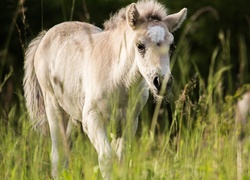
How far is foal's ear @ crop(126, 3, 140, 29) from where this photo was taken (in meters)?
6.61

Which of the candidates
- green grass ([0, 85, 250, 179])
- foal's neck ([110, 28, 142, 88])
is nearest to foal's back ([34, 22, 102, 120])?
foal's neck ([110, 28, 142, 88])

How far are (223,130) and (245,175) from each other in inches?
42.8

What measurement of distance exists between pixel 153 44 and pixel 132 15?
46 centimetres

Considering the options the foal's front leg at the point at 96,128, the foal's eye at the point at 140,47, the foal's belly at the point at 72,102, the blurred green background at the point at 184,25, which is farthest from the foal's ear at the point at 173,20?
the blurred green background at the point at 184,25

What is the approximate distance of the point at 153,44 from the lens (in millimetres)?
6266

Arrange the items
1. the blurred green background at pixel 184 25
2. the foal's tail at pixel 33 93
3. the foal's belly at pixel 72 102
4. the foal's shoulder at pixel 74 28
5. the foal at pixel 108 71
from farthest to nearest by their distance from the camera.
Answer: the blurred green background at pixel 184 25
the foal's tail at pixel 33 93
the foal's shoulder at pixel 74 28
the foal's belly at pixel 72 102
the foal at pixel 108 71

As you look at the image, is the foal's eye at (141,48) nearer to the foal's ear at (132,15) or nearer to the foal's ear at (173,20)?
the foal's ear at (132,15)

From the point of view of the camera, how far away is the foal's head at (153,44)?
19.9 ft

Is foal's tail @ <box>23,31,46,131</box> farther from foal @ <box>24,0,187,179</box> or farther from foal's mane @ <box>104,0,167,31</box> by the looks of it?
foal's mane @ <box>104,0,167,31</box>

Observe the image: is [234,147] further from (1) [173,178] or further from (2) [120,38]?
(2) [120,38]

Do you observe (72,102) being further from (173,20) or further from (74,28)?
(173,20)

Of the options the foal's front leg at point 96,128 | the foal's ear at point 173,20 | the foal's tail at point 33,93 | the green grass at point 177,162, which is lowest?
the foal's tail at point 33,93

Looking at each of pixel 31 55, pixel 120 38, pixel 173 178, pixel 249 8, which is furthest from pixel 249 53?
pixel 173 178

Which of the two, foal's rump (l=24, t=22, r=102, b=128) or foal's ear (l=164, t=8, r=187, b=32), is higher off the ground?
foal's ear (l=164, t=8, r=187, b=32)
